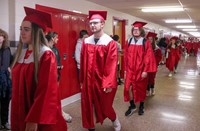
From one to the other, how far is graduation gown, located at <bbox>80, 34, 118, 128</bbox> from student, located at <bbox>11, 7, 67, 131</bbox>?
1.18 m

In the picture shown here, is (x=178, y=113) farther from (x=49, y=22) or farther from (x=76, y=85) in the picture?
(x=49, y=22)

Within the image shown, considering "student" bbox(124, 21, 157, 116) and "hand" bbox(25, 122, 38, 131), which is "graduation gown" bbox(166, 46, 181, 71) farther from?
"hand" bbox(25, 122, 38, 131)

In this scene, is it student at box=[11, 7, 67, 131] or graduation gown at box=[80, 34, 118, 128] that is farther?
graduation gown at box=[80, 34, 118, 128]

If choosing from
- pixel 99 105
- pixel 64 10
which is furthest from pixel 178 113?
pixel 64 10

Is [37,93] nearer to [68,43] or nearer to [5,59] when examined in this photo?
[5,59]

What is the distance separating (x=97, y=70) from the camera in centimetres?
286

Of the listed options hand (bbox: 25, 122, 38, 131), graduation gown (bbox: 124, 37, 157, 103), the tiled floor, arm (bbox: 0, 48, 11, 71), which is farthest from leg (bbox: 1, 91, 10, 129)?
graduation gown (bbox: 124, 37, 157, 103)

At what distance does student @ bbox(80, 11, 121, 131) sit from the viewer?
2.85 metres

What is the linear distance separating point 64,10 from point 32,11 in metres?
3.06

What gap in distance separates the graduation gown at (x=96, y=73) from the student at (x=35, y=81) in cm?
118

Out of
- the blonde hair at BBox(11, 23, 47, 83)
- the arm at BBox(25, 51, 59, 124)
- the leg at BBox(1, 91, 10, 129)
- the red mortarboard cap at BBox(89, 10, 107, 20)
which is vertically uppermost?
the red mortarboard cap at BBox(89, 10, 107, 20)

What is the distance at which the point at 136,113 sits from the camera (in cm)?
416

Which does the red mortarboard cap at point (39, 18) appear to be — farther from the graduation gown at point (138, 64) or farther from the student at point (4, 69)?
the graduation gown at point (138, 64)

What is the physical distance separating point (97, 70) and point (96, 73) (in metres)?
0.04
